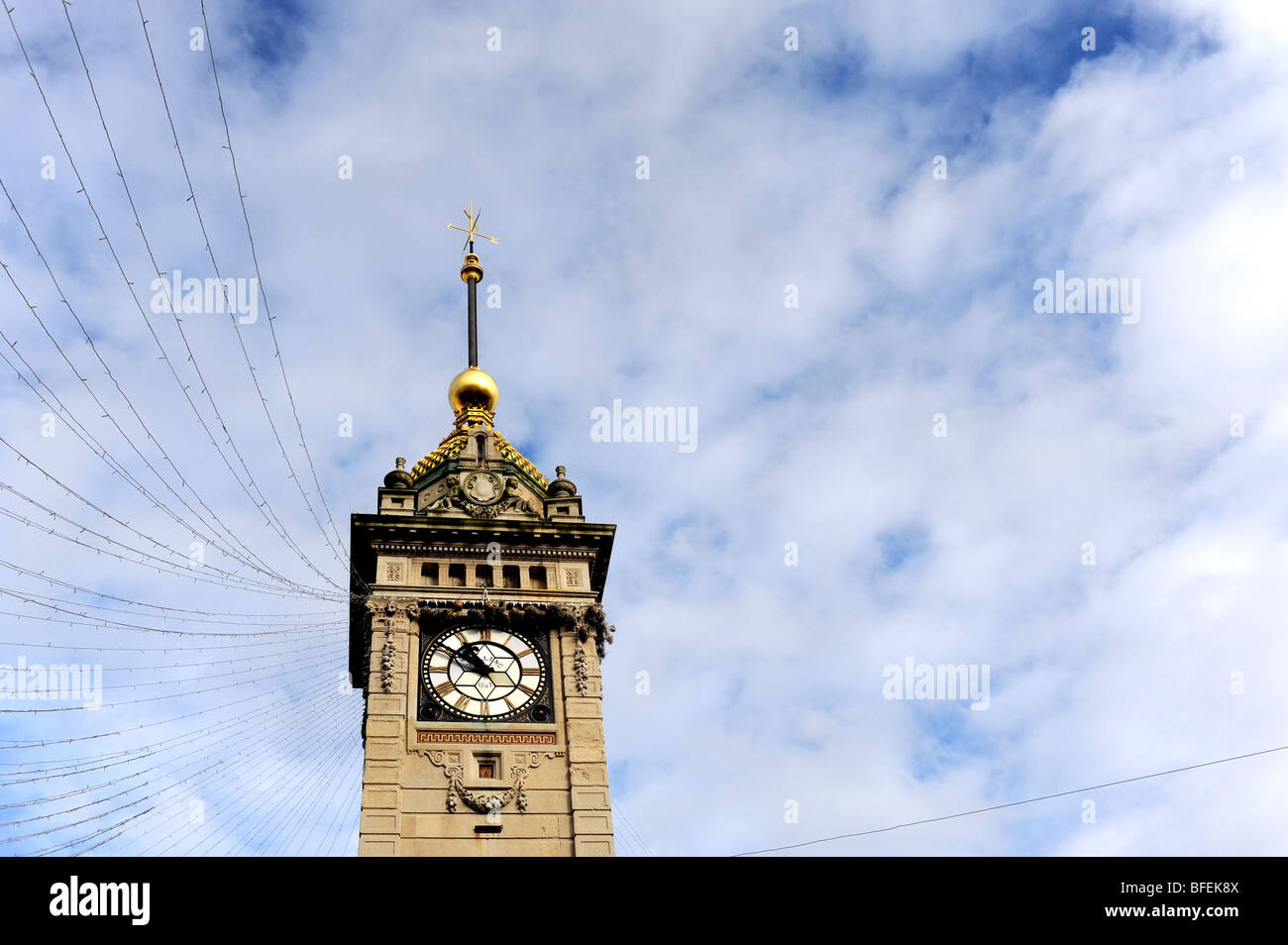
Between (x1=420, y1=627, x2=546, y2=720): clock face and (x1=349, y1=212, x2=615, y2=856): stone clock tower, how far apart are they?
0.14 feet

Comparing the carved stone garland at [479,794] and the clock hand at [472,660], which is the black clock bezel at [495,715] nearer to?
the clock hand at [472,660]

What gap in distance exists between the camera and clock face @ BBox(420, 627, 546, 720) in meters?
45.5

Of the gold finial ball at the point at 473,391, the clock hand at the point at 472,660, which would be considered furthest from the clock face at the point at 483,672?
the gold finial ball at the point at 473,391

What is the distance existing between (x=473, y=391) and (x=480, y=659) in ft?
52.1

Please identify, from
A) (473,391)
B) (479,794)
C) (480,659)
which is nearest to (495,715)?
(480,659)

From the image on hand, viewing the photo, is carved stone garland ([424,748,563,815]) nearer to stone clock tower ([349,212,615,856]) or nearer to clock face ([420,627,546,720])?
stone clock tower ([349,212,615,856])

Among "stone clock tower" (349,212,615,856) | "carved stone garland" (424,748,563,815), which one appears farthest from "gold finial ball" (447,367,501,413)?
"carved stone garland" (424,748,563,815)

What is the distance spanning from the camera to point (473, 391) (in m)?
59.2

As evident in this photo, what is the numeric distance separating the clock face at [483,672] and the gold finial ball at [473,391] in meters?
14.3

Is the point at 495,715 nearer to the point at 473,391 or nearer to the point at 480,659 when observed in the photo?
the point at 480,659
